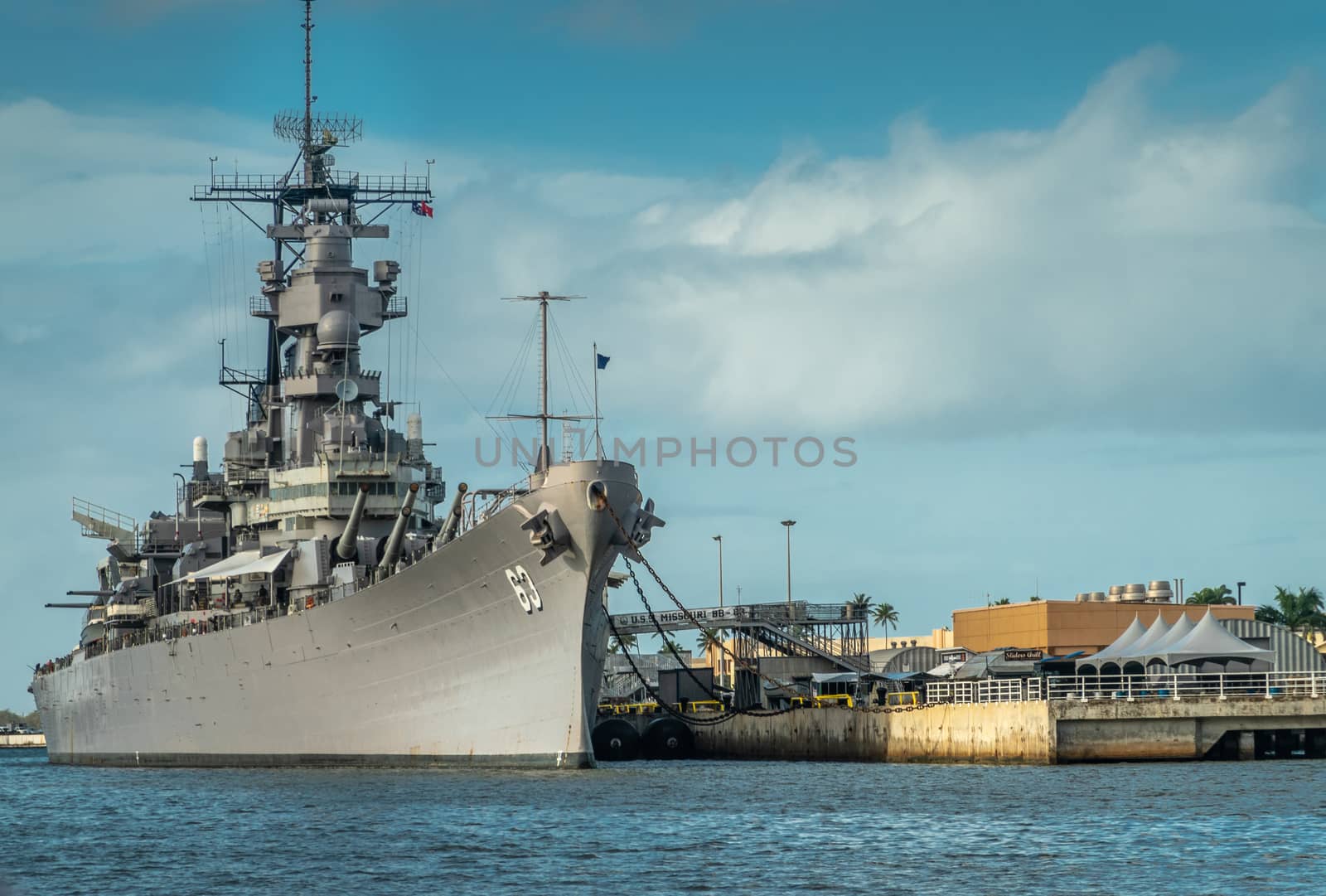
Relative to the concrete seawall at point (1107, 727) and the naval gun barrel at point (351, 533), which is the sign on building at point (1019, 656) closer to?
the concrete seawall at point (1107, 727)

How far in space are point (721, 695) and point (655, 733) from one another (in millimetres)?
8209

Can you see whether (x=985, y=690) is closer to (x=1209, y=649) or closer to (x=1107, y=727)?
(x=1209, y=649)

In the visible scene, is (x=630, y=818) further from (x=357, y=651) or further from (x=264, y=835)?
(x=357, y=651)

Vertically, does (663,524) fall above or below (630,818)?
above

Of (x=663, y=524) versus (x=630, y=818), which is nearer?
(x=630, y=818)

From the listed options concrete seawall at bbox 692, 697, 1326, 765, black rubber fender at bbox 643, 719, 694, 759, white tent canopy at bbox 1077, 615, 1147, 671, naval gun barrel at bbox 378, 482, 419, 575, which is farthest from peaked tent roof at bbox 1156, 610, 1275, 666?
naval gun barrel at bbox 378, 482, 419, 575

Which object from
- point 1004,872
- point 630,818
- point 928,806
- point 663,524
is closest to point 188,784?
point 663,524

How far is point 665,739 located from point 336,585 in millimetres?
18697

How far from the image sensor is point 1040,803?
34.1 metres

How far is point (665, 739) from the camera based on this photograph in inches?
2448

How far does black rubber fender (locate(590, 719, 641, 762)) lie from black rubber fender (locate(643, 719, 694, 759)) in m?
0.70

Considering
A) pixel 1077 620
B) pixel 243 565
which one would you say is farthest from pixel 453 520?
pixel 1077 620

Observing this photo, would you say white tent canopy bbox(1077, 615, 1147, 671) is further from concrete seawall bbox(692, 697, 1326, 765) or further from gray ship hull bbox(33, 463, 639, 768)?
gray ship hull bbox(33, 463, 639, 768)

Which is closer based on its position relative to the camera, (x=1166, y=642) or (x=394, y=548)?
(x=394, y=548)
